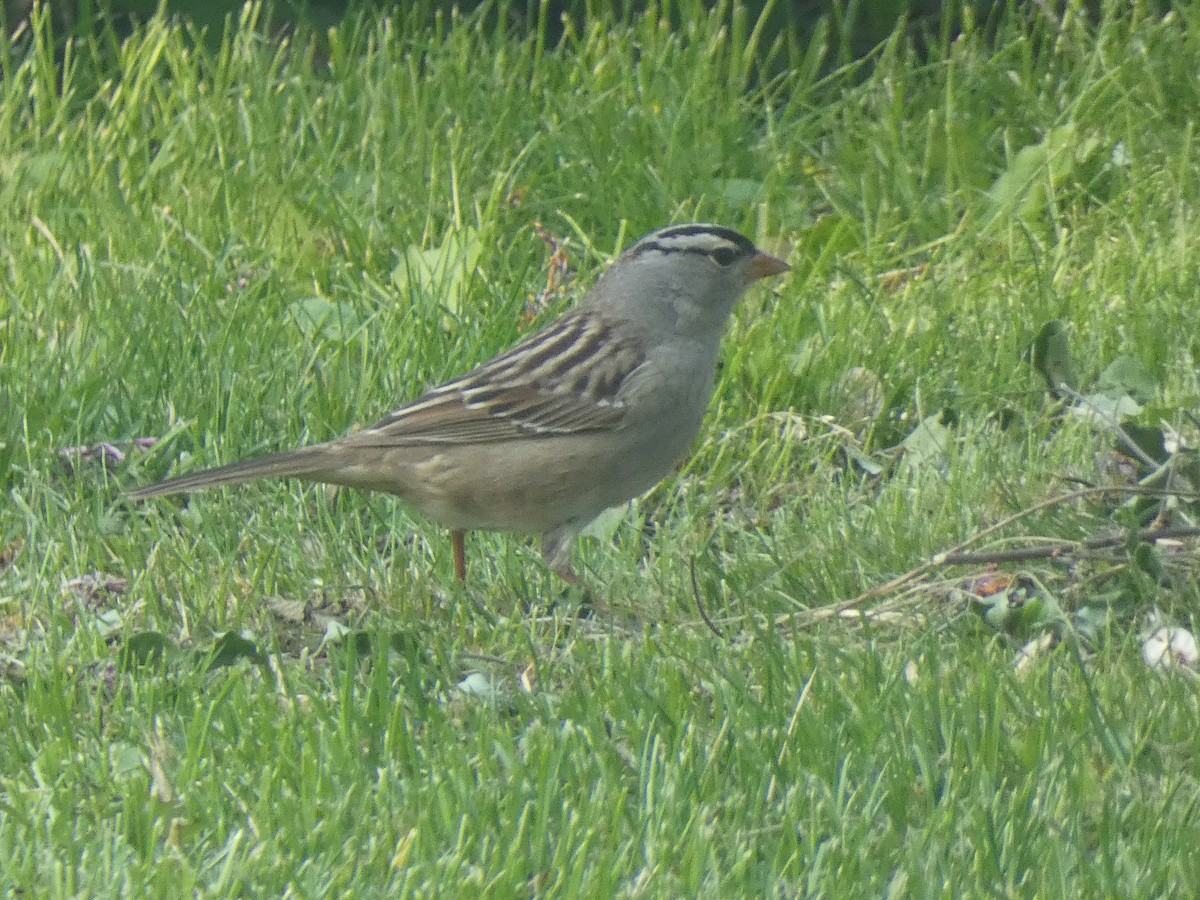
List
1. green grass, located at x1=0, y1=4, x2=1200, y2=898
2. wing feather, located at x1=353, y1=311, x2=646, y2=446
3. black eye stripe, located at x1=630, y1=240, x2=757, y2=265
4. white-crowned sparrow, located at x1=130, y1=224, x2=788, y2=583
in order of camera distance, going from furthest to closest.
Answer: black eye stripe, located at x1=630, y1=240, x2=757, y2=265
wing feather, located at x1=353, y1=311, x2=646, y2=446
white-crowned sparrow, located at x1=130, y1=224, x2=788, y2=583
green grass, located at x1=0, y1=4, x2=1200, y2=898

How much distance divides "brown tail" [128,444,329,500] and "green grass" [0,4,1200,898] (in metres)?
0.21

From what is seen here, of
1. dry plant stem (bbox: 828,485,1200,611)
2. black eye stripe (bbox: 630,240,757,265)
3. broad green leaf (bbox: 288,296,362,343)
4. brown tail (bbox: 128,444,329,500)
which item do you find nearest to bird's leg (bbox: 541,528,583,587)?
brown tail (bbox: 128,444,329,500)

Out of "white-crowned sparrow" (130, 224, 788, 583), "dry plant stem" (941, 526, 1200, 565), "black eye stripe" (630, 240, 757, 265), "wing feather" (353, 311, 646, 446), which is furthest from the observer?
"black eye stripe" (630, 240, 757, 265)

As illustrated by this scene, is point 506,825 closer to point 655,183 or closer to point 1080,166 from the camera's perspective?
point 655,183

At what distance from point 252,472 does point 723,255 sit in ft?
4.88

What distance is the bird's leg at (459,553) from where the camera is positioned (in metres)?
4.96

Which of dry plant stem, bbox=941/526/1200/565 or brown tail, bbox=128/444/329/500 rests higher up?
dry plant stem, bbox=941/526/1200/565

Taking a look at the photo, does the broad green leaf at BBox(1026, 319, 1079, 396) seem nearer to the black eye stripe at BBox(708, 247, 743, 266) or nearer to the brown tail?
the black eye stripe at BBox(708, 247, 743, 266)

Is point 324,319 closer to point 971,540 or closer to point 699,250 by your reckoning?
point 699,250

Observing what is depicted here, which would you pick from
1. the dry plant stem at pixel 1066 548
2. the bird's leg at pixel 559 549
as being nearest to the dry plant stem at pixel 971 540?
the dry plant stem at pixel 1066 548

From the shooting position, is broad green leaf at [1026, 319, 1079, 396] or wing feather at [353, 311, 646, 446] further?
broad green leaf at [1026, 319, 1079, 396]

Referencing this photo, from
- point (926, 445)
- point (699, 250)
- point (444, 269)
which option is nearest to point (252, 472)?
point (699, 250)

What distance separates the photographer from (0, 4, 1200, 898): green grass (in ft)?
11.3

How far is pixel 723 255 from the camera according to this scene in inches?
216
